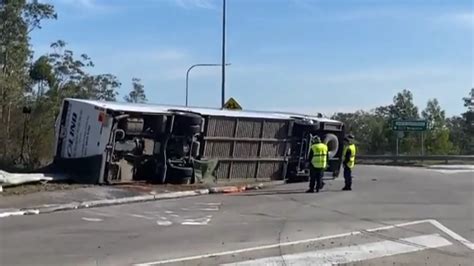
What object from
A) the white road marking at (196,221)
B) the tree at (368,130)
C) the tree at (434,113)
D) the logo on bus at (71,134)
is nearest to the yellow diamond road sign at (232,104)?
the logo on bus at (71,134)

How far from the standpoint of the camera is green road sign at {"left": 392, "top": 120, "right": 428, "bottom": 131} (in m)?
50.3

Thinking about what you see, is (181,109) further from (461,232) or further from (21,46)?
(21,46)

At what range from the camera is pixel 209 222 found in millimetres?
14094

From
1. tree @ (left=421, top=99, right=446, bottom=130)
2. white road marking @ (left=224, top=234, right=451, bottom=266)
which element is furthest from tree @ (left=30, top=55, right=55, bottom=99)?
tree @ (left=421, top=99, right=446, bottom=130)

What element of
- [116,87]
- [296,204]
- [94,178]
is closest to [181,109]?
[94,178]

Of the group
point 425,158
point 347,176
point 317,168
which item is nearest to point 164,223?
point 317,168

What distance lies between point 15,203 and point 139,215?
9.84 feet

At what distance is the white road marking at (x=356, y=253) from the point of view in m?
9.77

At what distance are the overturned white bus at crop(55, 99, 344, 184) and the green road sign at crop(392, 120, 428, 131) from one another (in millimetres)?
25652

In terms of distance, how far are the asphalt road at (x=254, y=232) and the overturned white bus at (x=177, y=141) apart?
2.52m

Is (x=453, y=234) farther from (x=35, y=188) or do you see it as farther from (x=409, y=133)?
(x=409, y=133)

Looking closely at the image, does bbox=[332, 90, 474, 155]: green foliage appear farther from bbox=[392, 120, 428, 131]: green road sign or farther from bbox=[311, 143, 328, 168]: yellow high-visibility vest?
bbox=[311, 143, 328, 168]: yellow high-visibility vest

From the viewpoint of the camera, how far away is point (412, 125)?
50250 millimetres

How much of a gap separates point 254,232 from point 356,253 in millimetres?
2500
